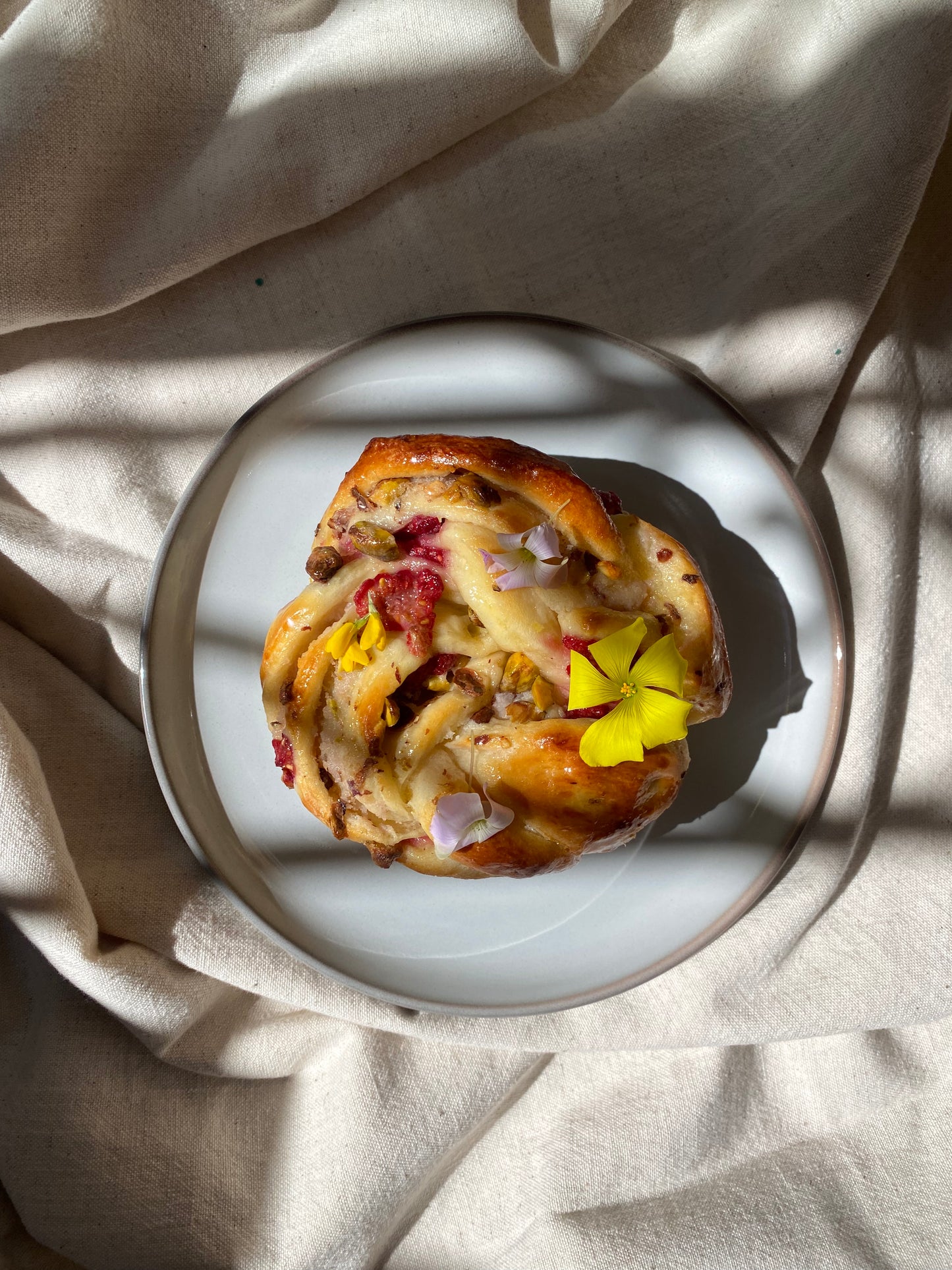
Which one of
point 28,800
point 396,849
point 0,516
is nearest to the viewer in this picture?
point 396,849

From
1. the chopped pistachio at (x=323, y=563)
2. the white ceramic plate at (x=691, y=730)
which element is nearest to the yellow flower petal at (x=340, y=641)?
the chopped pistachio at (x=323, y=563)

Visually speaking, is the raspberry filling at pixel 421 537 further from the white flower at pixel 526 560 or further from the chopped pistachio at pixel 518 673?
the chopped pistachio at pixel 518 673

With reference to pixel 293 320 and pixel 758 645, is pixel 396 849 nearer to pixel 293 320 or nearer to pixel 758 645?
pixel 758 645

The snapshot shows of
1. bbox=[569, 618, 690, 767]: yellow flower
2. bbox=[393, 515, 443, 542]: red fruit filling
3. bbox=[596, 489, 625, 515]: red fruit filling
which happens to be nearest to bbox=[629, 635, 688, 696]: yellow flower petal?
bbox=[569, 618, 690, 767]: yellow flower

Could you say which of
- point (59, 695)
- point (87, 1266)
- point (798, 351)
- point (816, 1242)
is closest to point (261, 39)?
point (798, 351)

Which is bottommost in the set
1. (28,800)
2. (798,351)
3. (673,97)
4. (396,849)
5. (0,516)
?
(28,800)

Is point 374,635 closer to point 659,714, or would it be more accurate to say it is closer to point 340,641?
point 340,641

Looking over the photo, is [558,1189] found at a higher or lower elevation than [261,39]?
lower
